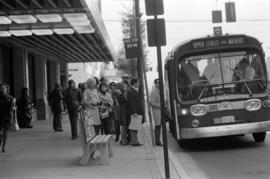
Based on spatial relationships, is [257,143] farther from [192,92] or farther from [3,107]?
[3,107]

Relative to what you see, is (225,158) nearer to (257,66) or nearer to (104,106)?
(257,66)

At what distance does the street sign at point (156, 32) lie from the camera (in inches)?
349

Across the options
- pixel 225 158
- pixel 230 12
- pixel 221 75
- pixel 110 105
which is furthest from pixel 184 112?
pixel 230 12

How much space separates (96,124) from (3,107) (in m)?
2.29

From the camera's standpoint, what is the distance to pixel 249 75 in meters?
13.5

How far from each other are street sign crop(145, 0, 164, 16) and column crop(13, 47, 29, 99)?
15.6 m

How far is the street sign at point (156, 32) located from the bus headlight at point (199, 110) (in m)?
4.54

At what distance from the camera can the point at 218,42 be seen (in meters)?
13.5

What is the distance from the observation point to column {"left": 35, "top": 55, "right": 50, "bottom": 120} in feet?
90.5

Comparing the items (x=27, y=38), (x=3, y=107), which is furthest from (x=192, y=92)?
(x=27, y=38)

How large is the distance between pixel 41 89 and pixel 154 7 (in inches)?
788

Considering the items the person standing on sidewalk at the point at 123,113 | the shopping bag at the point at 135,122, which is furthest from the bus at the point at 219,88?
the person standing on sidewalk at the point at 123,113

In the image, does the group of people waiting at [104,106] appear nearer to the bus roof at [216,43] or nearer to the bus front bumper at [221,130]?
the bus front bumper at [221,130]

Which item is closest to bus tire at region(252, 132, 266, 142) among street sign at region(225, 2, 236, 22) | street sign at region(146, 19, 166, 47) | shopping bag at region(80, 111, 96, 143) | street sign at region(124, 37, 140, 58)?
street sign at region(124, 37, 140, 58)
